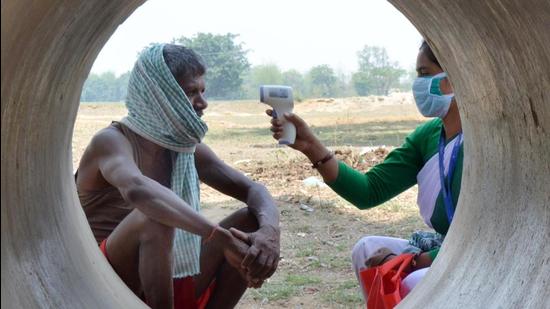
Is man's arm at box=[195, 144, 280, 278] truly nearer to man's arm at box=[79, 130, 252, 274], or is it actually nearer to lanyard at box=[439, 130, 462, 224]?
man's arm at box=[79, 130, 252, 274]

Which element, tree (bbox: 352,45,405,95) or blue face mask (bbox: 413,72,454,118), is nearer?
blue face mask (bbox: 413,72,454,118)

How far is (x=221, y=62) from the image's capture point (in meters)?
39.4

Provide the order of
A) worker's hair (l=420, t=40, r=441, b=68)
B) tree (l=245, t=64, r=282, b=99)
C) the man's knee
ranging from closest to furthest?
the man's knee, worker's hair (l=420, t=40, r=441, b=68), tree (l=245, t=64, r=282, b=99)

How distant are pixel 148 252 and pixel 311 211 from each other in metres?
5.39

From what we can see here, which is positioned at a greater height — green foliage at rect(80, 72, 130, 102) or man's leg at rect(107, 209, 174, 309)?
man's leg at rect(107, 209, 174, 309)

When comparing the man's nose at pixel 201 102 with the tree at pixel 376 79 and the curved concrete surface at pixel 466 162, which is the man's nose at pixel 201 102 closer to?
the curved concrete surface at pixel 466 162

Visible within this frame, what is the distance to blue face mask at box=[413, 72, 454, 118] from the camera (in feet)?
12.3

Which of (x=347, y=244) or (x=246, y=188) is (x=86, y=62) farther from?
(x=347, y=244)

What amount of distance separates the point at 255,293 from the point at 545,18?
3780mm

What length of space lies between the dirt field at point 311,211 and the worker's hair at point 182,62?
199 cm

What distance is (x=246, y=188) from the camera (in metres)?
3.89

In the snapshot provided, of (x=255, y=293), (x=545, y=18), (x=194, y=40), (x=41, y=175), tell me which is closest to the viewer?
(x=545, y=18)

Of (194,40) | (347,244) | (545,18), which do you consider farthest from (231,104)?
(545,18)

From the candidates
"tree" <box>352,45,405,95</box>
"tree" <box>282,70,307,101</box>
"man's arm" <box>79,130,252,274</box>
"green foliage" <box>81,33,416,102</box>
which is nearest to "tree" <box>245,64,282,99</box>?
"green foliage" <box>81,33,416,102</box>
